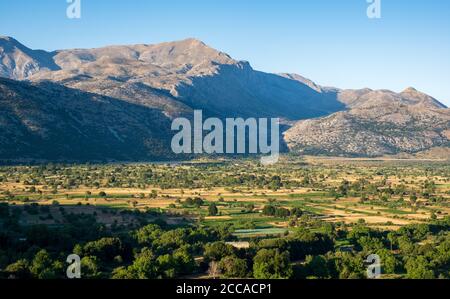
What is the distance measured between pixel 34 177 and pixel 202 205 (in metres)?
63.4

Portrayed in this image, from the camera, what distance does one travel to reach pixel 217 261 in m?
51.4

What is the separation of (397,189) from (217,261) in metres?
91.5

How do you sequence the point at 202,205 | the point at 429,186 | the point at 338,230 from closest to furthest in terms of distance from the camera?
1. the point at 338,230
2. the point at 202,205
3. the point at 429,186

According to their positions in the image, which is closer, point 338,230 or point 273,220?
point 338,230

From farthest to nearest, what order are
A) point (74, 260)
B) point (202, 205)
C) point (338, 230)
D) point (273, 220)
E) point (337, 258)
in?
1. point (202, 205)
2. point (273, 220)
3. point (338, 230)
4. point (337, 258)
5. point (74, 260)

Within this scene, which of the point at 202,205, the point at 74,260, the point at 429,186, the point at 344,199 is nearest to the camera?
the point at 74,260

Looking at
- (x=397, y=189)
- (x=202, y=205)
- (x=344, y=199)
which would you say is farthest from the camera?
(x=397, y=189)

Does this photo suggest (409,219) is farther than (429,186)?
No

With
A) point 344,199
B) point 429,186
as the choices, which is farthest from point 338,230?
point 429,186

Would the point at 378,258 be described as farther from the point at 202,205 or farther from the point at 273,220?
the point at 202,205
